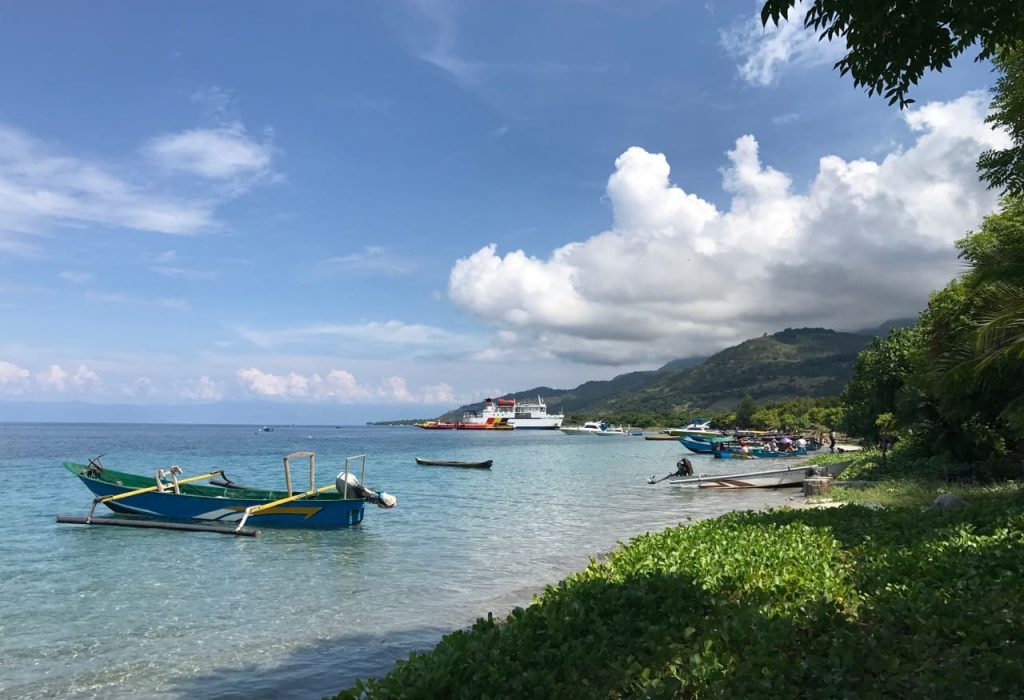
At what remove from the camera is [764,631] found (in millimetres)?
7414

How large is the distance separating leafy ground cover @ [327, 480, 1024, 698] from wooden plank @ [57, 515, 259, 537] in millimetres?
16714

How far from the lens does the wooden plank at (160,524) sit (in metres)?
24.1

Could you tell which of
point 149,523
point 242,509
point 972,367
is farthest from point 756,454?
point 149,523

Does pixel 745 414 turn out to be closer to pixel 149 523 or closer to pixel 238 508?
pixel 238 508

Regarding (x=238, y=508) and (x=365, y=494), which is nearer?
(x=238, y=508)

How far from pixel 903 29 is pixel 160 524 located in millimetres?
27315

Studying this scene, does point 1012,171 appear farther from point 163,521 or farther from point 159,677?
point 163,521

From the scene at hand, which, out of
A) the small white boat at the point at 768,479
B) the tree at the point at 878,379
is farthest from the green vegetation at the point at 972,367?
the small white boat at the point at 768,479

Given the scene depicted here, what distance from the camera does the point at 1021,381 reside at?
2219 cm

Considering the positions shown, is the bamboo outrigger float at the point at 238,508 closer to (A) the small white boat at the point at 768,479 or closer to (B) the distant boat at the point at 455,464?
(A) the small white boat at the point at 768,479

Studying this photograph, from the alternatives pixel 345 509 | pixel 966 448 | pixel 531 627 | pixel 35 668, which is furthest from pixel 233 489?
pixel 966 448

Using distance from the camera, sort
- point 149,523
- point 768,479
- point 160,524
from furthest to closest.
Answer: point 768,479, point 149,523, point 160,524

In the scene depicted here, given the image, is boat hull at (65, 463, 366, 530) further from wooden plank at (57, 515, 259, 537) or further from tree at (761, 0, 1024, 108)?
tree at (761, 0, 1024, 108)

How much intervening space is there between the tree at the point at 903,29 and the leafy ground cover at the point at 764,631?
5.91 metres
